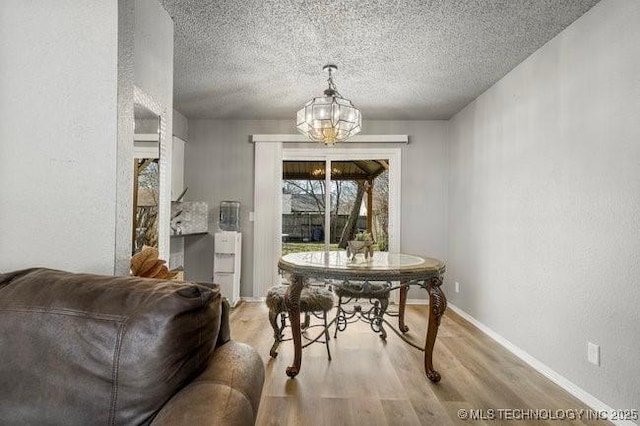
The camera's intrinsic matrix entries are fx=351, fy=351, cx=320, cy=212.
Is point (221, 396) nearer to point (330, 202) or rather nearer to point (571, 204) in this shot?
point (571, 204)

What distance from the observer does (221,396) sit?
32.9 inches

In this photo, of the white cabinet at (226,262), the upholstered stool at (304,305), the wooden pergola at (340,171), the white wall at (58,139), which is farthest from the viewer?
the wooden pergola at (340,171)

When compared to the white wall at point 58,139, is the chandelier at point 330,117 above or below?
above

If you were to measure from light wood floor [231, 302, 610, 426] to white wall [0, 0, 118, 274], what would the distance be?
134 centimetres

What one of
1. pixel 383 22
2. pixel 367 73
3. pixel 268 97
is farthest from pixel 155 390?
pixel 268 97

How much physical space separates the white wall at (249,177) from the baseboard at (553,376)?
1.45m

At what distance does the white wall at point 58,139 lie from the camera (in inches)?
A: 54.9

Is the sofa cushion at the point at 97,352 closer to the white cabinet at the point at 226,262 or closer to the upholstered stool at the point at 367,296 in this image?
the upholstered stool at the point at 367,296

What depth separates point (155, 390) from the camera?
0.86m

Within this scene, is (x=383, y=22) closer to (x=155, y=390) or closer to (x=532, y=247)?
(x=532, y=247)

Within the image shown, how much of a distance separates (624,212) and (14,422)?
Result: 9.00ft

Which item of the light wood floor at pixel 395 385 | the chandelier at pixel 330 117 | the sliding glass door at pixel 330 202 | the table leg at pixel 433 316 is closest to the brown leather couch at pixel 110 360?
the light wood floor at pixel 395 385

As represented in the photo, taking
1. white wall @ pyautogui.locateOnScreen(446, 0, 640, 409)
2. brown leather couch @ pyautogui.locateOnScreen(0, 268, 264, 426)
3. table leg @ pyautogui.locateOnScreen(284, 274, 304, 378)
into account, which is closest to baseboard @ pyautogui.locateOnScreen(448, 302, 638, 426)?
white wall @ pyautogui.locateOnScreen(446, 0, 640, 409)

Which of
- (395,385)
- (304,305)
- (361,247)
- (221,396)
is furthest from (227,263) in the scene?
(221,396)
